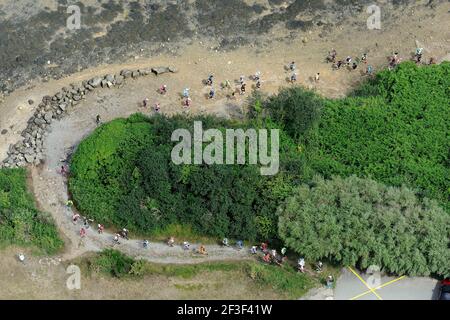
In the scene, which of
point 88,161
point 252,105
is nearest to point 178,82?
point 252,105

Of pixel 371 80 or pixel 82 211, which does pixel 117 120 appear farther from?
pixel 371 80

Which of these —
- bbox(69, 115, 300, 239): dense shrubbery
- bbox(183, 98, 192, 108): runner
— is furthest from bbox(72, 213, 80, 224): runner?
bbox(183, 98, 192, 108): runner

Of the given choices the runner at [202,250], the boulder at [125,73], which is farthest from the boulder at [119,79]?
the runner at [202,250]

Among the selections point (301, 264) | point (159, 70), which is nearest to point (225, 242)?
point (301, 264)

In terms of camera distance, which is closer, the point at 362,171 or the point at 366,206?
the point at 366,206

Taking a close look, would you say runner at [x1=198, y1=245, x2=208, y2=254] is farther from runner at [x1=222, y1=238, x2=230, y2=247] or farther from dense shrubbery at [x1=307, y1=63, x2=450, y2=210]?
dense shrubbery at [x1=307, y1=63, x2=450, y2=210]

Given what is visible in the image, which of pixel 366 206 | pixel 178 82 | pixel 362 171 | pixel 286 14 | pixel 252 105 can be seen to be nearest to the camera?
pixel 366 206
